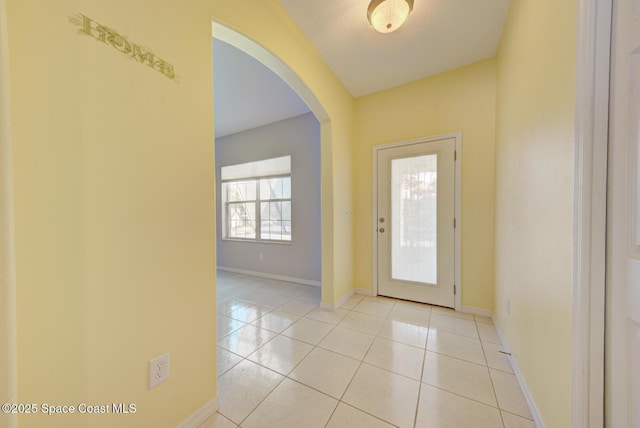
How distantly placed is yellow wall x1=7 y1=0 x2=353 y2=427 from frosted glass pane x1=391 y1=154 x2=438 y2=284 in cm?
213

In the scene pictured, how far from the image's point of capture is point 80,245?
0.78 meters

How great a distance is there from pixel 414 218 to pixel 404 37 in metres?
1.79

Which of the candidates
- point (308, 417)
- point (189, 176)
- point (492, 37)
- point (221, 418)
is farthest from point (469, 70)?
point (221, 418)

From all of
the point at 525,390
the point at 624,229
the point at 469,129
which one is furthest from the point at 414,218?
the point at 624,229

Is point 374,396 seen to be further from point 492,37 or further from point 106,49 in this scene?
point 492,37

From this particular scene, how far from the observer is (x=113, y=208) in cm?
85

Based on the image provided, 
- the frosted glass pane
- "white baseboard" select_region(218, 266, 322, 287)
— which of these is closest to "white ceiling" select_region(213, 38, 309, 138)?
the frosted glass pane

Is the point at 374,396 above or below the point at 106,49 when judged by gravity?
below

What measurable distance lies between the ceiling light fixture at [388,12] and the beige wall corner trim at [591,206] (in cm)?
101

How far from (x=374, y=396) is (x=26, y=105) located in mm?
1975

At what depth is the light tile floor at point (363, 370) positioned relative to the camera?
117 cm

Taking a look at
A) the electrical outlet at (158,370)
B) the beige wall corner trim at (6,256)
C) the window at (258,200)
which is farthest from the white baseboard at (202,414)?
the window at (258,200)

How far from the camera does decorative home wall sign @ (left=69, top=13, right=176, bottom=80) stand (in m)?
0.78

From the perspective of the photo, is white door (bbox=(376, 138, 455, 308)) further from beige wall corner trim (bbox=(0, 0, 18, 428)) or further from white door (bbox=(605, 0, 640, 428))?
beige wall corner trim (bbox=(0, 0, 18, 428))
